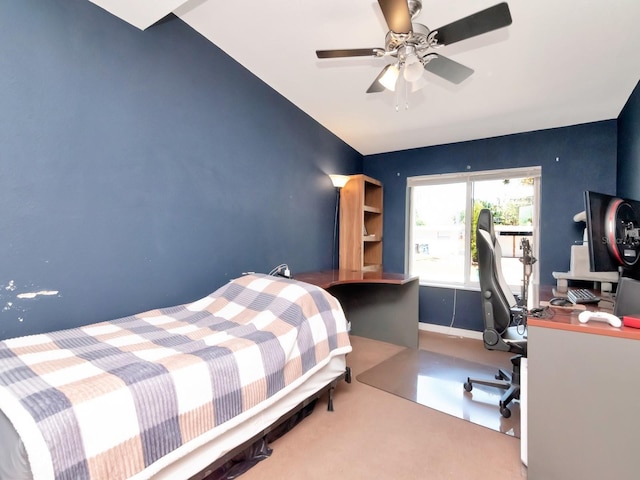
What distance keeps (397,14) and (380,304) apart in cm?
282

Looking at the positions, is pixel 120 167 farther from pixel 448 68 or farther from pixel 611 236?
pixel 611 236

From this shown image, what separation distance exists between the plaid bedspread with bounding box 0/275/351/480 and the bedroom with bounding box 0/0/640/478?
320 millimetres

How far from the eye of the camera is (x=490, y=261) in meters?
2.25

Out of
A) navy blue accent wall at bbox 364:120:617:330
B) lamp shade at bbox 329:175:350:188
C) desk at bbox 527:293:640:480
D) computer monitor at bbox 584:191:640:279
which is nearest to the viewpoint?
desk at bbox 527:293:640:480

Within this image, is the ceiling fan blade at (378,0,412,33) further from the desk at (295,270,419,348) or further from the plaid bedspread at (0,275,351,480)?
the desk at (295,270,419,348)

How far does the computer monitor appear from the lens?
1.52 meters

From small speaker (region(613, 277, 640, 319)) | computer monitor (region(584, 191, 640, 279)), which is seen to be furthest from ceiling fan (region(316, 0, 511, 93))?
small speaker (region(613, 277, 640, 319))

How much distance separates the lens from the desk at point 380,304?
3273 mm

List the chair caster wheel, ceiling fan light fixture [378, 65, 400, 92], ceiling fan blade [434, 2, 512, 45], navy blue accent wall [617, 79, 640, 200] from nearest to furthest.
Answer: ceiling fan blade [434, 2, 512, 45] → ceiling fan light fixture [378, 65, 400, 92] → the chair caster wheel → navy blue accent wall [617, 79, 640, 200]

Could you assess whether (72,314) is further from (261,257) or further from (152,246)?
(261,257)

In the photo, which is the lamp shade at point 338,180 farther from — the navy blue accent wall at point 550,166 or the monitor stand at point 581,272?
the monitor stand at point 581,272

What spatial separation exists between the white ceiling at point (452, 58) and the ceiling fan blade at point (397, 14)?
0.43 m

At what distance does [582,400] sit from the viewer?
4.36 ft

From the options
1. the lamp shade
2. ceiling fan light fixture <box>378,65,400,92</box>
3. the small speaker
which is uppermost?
ceiling fan light fixture <box>378,65,400,92</box>
